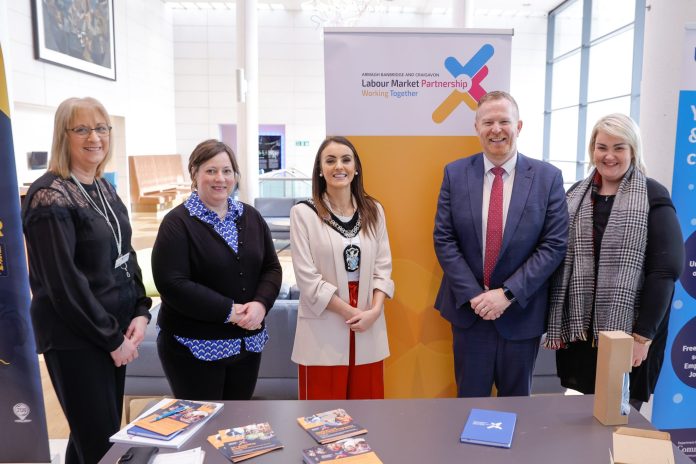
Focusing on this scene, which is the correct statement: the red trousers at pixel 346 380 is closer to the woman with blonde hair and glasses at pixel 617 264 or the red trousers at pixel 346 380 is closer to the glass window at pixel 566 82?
the woman with blonde hair and glasses at pixel 617 264

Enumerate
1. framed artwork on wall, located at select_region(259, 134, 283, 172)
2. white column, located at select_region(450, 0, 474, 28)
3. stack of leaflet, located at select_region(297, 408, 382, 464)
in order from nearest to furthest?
stack of leaflet, located at select_region(297, 408, 382, 464)
white column, located at select_region(450, 0, 474, 28)
framed artwork on wall, located at select_region(259, 134, 283, 172)

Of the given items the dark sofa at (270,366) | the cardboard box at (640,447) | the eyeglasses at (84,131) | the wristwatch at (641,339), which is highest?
the eyeglasses at (84,131)

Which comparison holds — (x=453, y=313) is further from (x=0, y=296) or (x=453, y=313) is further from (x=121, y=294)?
(x=0, y=296)

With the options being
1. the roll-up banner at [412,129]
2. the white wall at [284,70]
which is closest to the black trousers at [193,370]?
the roll-up banner at [412,129]

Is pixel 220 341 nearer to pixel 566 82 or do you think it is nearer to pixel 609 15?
pixel 609 15

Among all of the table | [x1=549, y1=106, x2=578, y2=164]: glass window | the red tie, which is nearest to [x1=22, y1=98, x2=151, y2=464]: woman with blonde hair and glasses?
the table

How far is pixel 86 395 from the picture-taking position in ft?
6.35

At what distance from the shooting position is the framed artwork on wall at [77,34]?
8523mm

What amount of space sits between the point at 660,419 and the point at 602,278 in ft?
3.52

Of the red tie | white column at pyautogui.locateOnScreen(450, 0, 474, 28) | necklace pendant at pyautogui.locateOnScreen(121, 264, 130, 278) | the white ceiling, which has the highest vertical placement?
the white ceiling

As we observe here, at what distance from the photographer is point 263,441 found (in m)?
1.41

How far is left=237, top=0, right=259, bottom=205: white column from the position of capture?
7.59 meters

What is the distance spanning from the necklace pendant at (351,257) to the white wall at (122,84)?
6.42 m

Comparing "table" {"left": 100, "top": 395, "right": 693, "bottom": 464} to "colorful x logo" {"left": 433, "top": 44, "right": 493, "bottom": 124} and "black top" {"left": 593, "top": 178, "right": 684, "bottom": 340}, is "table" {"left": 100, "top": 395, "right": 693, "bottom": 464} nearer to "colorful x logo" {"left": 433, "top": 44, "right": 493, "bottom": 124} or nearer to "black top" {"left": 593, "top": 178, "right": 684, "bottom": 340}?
"black top" {"left": 593, "top": 178, "right": 684, "bottom": 340}
